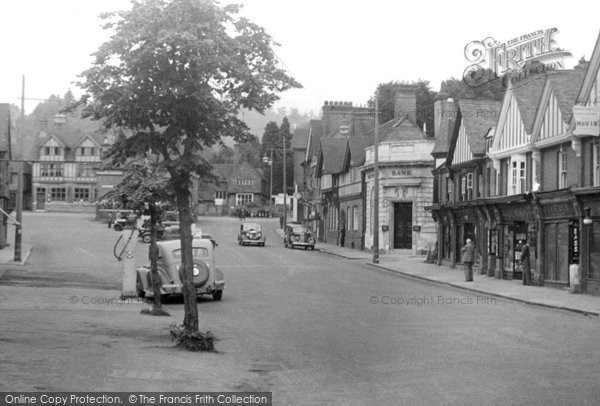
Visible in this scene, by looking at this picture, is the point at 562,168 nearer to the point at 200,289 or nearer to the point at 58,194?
the point at 200,289

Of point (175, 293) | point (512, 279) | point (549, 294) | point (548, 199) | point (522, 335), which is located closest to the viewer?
point (522, 335)

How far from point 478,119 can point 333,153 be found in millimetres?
32255

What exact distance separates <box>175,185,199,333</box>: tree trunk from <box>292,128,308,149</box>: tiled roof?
93333mm

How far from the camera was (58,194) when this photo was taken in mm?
101000

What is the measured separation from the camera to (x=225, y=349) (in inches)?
618

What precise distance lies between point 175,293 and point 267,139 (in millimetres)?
103307

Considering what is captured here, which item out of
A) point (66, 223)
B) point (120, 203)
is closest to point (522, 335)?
point (120, 203)

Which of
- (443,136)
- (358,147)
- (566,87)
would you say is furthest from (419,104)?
(566,87)

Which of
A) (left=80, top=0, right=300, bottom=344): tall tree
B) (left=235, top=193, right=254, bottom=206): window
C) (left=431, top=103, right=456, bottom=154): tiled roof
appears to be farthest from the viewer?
(left=235, top=193, right=254, bottom=206): window

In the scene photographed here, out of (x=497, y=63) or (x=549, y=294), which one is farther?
(x=497, y=63)

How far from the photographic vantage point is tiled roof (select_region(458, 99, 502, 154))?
42.1 metres

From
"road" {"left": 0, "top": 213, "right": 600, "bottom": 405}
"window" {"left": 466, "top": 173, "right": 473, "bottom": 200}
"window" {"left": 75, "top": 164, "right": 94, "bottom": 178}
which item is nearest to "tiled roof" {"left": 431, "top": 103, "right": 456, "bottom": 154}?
"window" {"left": 466, "top": 173, "right": 473, "bottom": 200}

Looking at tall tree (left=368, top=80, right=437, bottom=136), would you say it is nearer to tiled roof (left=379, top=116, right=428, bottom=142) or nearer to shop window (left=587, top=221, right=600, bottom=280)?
tiled roof (left=379, top=116, right=428, bottom=142)

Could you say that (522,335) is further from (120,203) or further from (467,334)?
(120,203)
